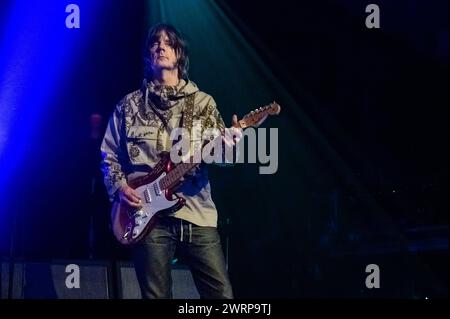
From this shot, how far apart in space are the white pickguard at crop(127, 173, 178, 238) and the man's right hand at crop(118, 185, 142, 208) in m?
0.03

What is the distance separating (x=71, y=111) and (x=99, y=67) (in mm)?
409

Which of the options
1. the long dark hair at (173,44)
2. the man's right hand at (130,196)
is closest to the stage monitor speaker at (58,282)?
the man's right hand at (130,196)

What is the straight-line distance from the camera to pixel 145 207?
328cm

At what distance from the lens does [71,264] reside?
414cm

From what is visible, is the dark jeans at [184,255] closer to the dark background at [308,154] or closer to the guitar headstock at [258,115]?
the guitar headstock at [258,115]

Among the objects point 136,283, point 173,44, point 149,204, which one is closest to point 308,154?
point 136,283

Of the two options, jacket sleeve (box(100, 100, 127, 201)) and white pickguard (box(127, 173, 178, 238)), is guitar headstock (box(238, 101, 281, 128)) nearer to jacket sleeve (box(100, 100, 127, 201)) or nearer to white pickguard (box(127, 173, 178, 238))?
white pickguard (box(127, 173, 178, 238))

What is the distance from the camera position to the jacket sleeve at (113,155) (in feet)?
11.0

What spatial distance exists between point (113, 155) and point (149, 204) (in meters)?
0.34

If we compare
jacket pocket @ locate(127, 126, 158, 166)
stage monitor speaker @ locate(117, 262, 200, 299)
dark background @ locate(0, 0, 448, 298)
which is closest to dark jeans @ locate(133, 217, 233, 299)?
jacket pocket @ locate(127, 126, 158, 166)

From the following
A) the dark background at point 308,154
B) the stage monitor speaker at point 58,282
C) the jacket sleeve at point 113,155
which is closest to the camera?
the jacket sleeve at point 113,155

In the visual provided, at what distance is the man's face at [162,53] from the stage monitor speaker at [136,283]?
1.42 m
